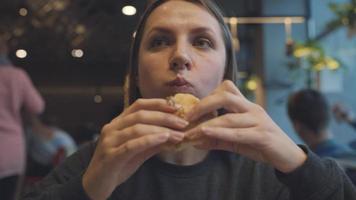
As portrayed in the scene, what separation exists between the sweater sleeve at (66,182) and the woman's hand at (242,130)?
22cm

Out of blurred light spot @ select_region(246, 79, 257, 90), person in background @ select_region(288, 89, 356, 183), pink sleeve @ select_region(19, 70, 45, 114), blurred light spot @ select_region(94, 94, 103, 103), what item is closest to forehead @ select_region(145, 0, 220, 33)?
person in background @ select_region(288, 89, 356, 183)

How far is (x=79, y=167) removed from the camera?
1050 mm

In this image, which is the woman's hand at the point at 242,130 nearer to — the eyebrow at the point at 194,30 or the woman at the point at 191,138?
the woman at the point at 191,138

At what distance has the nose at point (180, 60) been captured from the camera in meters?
0.89

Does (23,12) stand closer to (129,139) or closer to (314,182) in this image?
(129,139)

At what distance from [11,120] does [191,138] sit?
5.89 ft

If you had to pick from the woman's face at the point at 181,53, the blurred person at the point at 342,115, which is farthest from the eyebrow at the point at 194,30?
the blurred person at the point at 342,115

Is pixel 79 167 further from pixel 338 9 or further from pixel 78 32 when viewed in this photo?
pixel 78 32

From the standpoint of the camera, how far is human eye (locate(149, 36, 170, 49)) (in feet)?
3.16

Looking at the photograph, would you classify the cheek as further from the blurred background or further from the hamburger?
the blurred background

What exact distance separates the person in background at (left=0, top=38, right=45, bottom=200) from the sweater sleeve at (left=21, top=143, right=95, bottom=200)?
1.39 meters

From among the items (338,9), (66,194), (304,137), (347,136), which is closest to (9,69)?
(304,137)

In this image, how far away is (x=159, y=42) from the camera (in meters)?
0.97

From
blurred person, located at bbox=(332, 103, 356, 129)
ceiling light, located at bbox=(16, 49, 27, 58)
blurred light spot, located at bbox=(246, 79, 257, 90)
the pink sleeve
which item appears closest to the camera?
the pink sleeve
